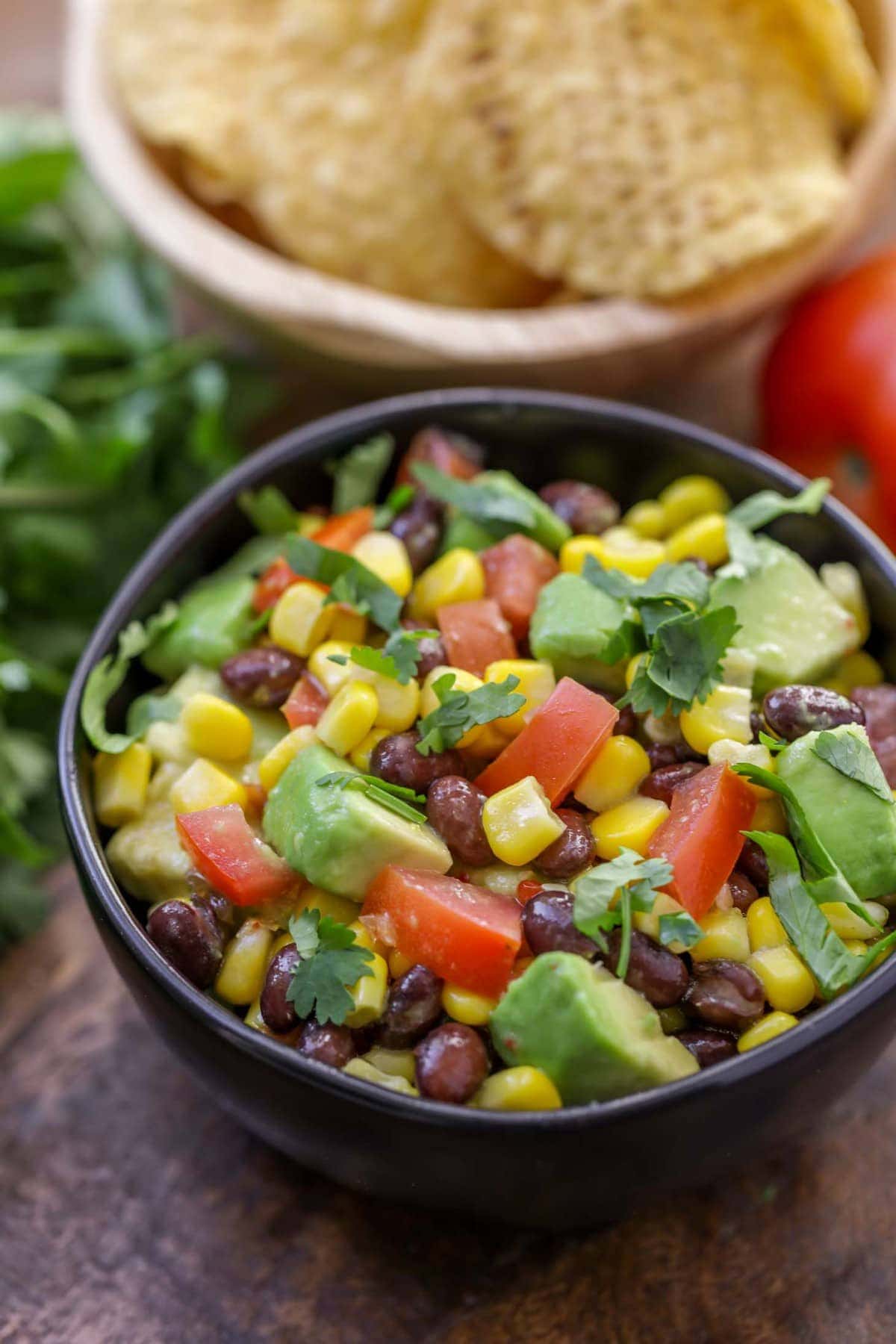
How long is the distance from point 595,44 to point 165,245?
1.17 m

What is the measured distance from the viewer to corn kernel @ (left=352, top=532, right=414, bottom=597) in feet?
7.64

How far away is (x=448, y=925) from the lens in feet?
6.11

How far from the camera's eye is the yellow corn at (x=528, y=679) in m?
2.10

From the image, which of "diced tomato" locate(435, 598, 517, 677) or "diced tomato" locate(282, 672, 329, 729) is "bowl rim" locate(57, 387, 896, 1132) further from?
"diced tomato" locate(435, 598, 517, 677)

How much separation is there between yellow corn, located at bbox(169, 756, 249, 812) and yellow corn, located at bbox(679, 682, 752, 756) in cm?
74

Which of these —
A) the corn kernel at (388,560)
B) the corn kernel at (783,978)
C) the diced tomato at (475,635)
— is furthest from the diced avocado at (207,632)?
the corn kernel at (783,978)

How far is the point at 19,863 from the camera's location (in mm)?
2844

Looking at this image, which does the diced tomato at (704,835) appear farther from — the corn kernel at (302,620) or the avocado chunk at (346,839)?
the corn kernel at (302,620)

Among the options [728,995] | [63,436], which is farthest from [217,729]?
[63,436]

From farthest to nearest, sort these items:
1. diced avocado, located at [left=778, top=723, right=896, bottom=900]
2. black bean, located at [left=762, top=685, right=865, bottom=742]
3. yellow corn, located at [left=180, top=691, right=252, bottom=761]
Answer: yellow corn, located at [left=180, top=691, right=252, bottom=761], black bean, located at [left=762, top=685, right=865, bottom=742], diced avocado, located at [left=778, top=723, right=896, bottom=900]

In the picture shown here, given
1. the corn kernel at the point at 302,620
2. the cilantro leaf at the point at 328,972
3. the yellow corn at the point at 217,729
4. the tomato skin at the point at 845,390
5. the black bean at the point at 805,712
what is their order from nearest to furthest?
the cilantro leaf at the point at 328,972
the black bean at the point at 805,712
the yellow corn at the point at 217,729
the corn kernel at the point at 302,620
the tomato skin at the point at 845,390

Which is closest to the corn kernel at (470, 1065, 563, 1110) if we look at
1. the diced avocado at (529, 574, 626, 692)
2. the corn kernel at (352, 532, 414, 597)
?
the diced avocado at (529, 574, 626, 692)

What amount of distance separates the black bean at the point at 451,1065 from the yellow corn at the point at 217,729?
63cm

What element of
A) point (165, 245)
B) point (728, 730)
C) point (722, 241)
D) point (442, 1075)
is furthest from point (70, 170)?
point (442, 1075)
